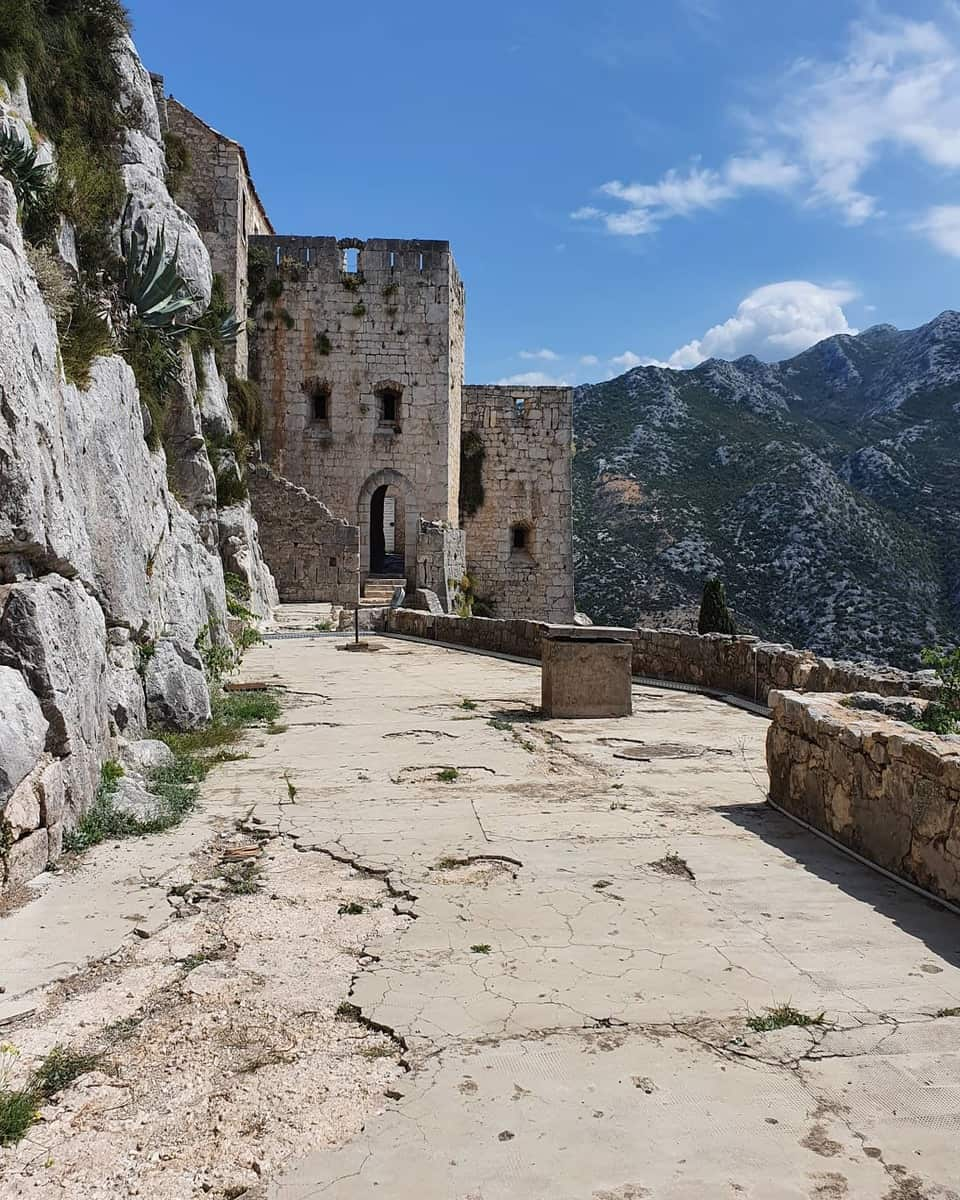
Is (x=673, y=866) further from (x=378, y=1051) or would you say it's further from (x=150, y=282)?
(x=150, y=282)

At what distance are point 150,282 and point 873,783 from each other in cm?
874

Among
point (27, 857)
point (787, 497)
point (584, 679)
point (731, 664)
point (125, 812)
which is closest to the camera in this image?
point (27, 857)

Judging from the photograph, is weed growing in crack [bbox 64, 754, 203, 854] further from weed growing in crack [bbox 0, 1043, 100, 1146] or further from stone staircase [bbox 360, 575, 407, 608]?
stone staircase [bbox 360, 575, 407, 608]

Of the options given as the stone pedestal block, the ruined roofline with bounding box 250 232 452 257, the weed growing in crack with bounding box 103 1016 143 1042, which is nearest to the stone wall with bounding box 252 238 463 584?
the ruined roofline with bounding box 250 232 452 257

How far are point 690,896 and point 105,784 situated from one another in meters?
3.46

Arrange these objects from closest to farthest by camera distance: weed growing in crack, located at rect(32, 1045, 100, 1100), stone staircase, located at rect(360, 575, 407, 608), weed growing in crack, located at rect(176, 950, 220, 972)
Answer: weed growing in crack, located at rect(32, 1045, 100, 1100)
weed growing in crack, located at rect(176, 950, 220, 972)
stone staircase, located at rect(360, 575, 407, 608)

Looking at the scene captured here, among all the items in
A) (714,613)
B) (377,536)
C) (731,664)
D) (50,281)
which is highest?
(50,281)

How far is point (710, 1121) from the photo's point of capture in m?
2.63

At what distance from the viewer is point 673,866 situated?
4.86 metres

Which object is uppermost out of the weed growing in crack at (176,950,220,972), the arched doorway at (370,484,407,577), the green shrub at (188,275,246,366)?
the green shrub at (188,275,246,366)

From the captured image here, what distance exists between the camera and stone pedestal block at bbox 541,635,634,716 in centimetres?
941

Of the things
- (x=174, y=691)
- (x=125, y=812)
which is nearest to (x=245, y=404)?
(x=174, y=691)

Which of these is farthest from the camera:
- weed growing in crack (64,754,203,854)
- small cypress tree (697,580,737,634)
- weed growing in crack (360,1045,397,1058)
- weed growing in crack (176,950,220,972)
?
small cypress tree (697,580,737,634)

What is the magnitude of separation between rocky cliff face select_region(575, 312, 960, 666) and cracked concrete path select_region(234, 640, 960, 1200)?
29.1 m
